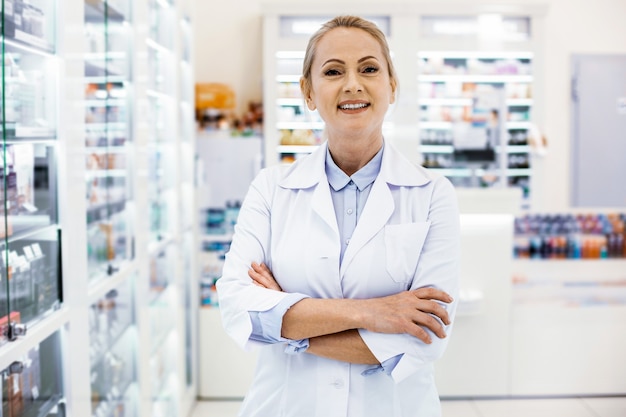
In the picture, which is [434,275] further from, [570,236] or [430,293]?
[570,236]

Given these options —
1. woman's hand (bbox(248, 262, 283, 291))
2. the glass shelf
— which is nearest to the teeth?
woman's hand (bbox(248, 262, 283, 291))

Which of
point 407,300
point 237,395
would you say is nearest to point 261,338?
point 407,300

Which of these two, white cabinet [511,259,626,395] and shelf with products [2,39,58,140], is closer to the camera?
shelf with products [2,39,58,140]

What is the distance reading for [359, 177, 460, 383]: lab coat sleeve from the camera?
1629 mm

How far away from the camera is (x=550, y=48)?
22.7ft

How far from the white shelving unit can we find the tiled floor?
0.30m

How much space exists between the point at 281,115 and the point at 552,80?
2732mm

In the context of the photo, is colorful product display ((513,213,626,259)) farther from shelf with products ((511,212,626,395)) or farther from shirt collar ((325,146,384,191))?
shirt collar ((325,146,384,191))

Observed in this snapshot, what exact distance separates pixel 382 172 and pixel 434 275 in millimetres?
290

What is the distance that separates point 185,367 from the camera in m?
4.71

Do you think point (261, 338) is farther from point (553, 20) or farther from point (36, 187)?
point (553, 20)

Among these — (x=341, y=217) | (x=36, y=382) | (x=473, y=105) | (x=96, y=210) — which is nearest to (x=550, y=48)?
(x=473, y=105)

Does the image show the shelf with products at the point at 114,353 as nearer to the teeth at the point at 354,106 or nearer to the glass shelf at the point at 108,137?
the glass shelf at the point at 108,137

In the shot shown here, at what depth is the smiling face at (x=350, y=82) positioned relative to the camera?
1680mm
